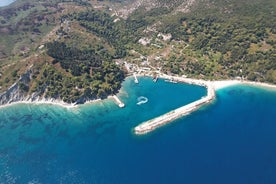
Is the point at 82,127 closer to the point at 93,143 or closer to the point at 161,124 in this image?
the point at 93,143

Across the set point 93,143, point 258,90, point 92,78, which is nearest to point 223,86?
point 258,90

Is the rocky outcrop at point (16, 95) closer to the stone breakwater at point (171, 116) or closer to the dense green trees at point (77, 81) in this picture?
the dense green trees at point (77, 81)

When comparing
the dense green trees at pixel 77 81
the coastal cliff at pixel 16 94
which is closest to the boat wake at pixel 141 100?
the dense green trees at pixel 77 81

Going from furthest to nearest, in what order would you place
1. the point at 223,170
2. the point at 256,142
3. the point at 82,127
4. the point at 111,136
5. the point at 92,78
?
the point at 92,78 < the point at 82,127 < the point at 111,136 < the point at 256,142 < the point at 223,170

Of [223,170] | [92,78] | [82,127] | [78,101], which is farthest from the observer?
[92,78]

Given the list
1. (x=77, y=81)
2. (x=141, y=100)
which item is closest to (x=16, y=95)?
(x=77, y=81)

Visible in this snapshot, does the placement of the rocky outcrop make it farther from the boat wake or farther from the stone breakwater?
the stone breakwater

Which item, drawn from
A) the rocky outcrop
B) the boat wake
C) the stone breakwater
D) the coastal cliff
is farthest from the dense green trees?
the stone breakwater

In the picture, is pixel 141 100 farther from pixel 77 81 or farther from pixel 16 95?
pixel 16 95

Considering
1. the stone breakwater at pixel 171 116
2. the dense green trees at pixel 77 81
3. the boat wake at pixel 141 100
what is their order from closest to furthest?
the stone breakwater at pixel 171 116 < the boat wake at pixel 141 100 < the dense green trees at pixel 77 81

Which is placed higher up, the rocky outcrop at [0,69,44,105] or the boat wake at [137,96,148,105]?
the rocky outcrop at [0,69,44,105]

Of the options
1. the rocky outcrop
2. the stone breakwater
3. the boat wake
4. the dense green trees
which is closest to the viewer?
the stone breakwater
